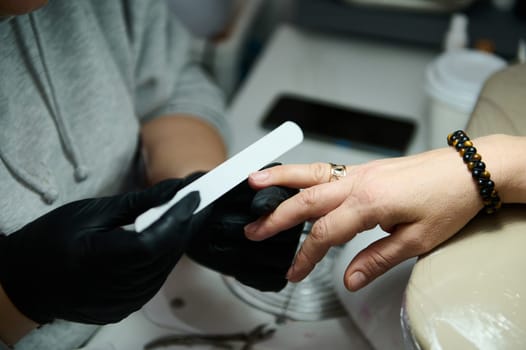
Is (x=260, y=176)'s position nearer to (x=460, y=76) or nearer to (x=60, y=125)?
(x=60, y=125)

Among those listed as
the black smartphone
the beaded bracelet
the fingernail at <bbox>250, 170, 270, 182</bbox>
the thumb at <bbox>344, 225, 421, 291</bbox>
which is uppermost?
the beaded bracelet

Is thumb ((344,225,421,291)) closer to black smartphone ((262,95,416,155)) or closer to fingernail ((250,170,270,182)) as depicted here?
fingernail ((250,170,270,182))

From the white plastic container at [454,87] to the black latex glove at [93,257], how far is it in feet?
1.63

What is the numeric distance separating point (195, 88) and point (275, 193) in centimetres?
39

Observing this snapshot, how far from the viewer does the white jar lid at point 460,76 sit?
30.4 inches

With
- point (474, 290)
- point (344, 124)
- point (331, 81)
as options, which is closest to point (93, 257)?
point (474, 290)

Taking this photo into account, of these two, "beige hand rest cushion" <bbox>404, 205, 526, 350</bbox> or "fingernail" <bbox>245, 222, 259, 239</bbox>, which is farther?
"fingernail" <bbox>245, 222, 259, 239</bbox>

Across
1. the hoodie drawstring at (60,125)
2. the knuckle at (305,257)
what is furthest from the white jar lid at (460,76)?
the hoodie drawstring at (60,125)

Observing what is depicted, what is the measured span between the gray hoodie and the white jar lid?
17.1 inches

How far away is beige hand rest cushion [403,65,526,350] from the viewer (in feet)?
1.21

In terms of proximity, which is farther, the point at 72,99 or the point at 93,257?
the point at 72,99

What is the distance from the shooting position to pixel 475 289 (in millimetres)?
391

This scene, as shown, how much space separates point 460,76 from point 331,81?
11.0 inches

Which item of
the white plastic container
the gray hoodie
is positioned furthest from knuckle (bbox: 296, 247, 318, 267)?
the white plastic container
